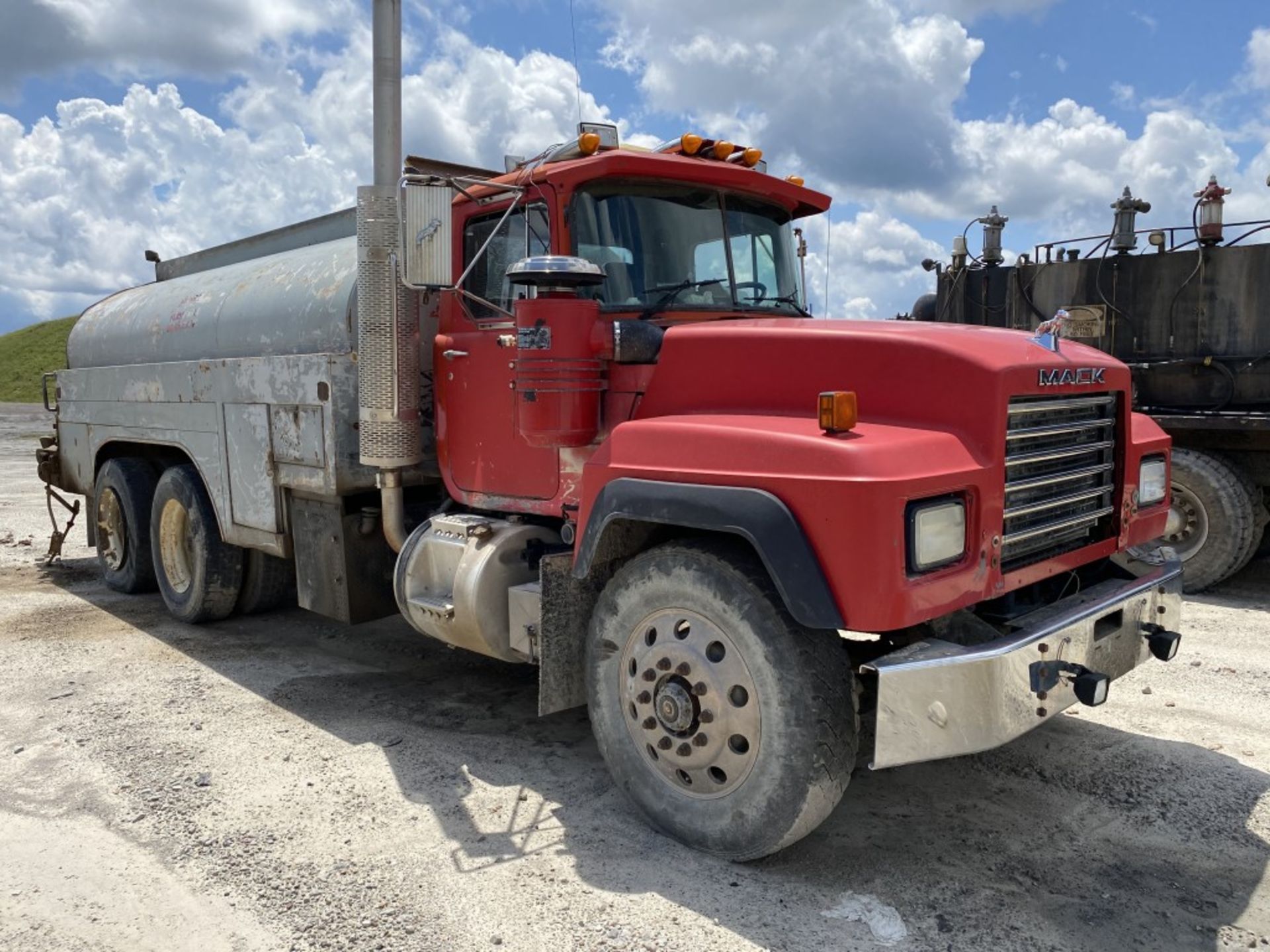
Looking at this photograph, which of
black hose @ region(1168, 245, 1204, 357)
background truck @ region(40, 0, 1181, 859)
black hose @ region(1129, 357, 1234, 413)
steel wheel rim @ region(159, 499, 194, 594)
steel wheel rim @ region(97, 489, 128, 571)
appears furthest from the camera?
black hose @ region(1168, 245, 1204, 357)

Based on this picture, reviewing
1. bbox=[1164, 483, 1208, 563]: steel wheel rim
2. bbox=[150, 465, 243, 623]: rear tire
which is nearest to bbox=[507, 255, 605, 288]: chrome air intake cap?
bbox=[150, 465, 243, 623]: rear tire

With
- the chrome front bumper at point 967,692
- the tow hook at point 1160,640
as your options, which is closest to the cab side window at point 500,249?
the chrome front bumper at point 967,692

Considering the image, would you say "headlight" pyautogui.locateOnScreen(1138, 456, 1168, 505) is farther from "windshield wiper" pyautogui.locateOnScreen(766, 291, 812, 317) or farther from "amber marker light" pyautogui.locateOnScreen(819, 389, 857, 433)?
"amber marker light" pyautogui.locateOnScreen(819, 389, 857, 433)

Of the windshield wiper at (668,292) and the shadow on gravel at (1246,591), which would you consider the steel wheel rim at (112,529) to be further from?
the shadow on gravel at (1246,591)

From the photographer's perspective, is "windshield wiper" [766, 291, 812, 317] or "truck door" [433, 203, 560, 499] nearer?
"truck door" [433, 203, 560, 499]

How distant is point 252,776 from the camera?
4.41 metres

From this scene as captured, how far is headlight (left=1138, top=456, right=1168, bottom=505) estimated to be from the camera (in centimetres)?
436

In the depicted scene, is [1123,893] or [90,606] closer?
[1123,893]

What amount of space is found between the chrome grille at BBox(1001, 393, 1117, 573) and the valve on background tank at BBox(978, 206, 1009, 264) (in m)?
6.36

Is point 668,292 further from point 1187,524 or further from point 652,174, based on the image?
point 1187,524

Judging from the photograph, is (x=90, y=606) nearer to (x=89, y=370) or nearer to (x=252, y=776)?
(x=89, y=370)

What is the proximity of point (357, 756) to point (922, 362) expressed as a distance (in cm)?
306

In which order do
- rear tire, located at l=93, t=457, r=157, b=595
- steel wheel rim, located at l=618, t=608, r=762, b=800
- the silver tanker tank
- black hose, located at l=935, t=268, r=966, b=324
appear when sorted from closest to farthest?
steel wheel rim, located at l=618, t=608, r=762, b=800
the silver tanker tank
rear tire, located at l=93, t=457, r=157, b=595
black hose, located at l=935, t=268, r=966, b=324

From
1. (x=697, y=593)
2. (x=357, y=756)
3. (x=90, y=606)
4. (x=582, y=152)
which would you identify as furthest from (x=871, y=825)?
(x=90, y=606)
